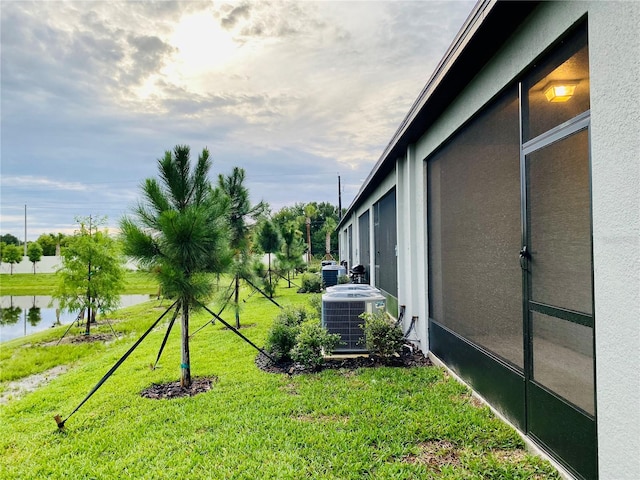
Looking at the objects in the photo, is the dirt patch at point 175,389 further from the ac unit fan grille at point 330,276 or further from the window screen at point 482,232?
the ac unit fan grille at point 330,276

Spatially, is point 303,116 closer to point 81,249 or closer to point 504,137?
point 81,249

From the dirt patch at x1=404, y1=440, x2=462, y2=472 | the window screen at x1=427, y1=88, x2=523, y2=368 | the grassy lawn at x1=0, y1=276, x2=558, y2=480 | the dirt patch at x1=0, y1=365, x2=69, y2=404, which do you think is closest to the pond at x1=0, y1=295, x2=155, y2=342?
the dirt patch at x1=0, y1=365, x2=69, y2=404

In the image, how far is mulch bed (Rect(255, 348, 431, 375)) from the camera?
5164mm

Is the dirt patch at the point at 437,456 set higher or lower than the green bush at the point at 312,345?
lower

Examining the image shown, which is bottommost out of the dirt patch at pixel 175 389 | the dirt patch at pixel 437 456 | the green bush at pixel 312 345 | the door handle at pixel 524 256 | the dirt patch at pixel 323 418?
the dirt patch at pixel 175 389

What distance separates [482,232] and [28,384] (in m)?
7.00

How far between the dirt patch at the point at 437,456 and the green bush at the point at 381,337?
6.90ft

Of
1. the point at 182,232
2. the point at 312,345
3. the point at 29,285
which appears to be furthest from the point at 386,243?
the point at 29,285

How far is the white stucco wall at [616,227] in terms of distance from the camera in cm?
181

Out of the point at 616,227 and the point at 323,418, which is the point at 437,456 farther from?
the point at 616,227

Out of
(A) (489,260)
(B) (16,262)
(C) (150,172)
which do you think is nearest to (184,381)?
(C) (150,172)

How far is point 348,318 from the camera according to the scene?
5.64 metres

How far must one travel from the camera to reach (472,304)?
4.05 m

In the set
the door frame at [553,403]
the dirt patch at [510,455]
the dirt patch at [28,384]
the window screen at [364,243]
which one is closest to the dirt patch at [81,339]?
the dirt patch at [28,384]
